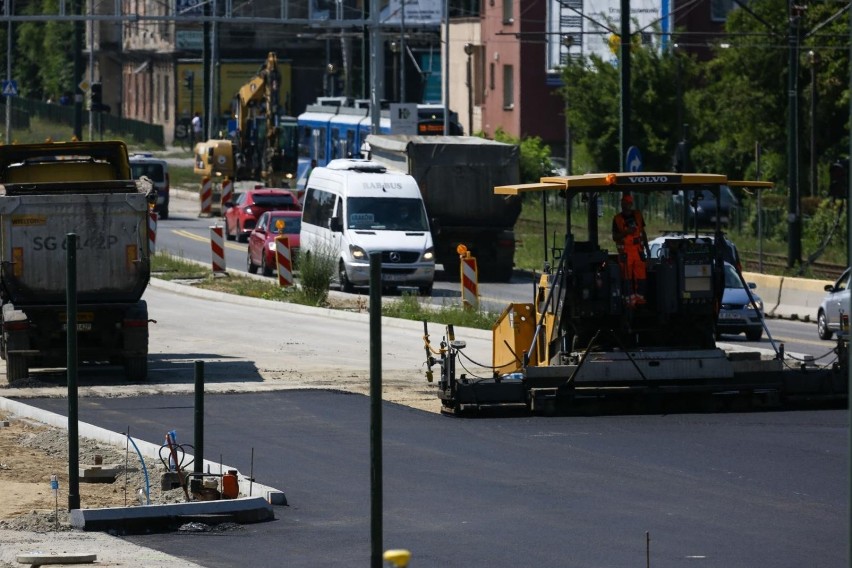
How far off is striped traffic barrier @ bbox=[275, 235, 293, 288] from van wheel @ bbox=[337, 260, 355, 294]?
1.15m

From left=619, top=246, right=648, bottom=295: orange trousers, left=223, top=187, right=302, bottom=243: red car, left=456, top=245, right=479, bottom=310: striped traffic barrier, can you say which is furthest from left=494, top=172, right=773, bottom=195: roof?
left=223, top=187, right=302, bottom=243: red car

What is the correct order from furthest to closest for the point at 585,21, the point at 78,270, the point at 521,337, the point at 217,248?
the point at 585,21
the point at 217,248
the point at 78,270
the point at 521,337

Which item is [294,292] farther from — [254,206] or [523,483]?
[523,483]

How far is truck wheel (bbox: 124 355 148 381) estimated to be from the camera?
68.8ft

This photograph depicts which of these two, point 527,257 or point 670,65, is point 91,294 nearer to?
point 527,257

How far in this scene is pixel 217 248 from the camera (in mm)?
36344

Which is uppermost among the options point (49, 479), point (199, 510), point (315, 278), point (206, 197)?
point (206, 197)

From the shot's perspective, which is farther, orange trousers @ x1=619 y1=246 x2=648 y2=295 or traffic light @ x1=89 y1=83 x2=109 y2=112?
traffic light @ x1=89 y1=83 x2=109 y2=112

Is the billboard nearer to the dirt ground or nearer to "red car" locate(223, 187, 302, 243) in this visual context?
"red car" locate(223, 187, 302, 243)

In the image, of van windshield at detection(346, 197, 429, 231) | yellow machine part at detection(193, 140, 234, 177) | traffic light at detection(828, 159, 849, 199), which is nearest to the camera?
traffic light at detection(828, 159, 849, 199)

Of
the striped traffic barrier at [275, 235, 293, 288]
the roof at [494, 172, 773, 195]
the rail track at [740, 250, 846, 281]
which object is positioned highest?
the roof at [494, 172, 773, 195]

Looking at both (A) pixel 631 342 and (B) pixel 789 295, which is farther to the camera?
(B) pixel 789 295

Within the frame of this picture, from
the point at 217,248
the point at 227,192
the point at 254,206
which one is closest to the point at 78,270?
the point at 217,248

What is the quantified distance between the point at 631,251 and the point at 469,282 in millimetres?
11387
